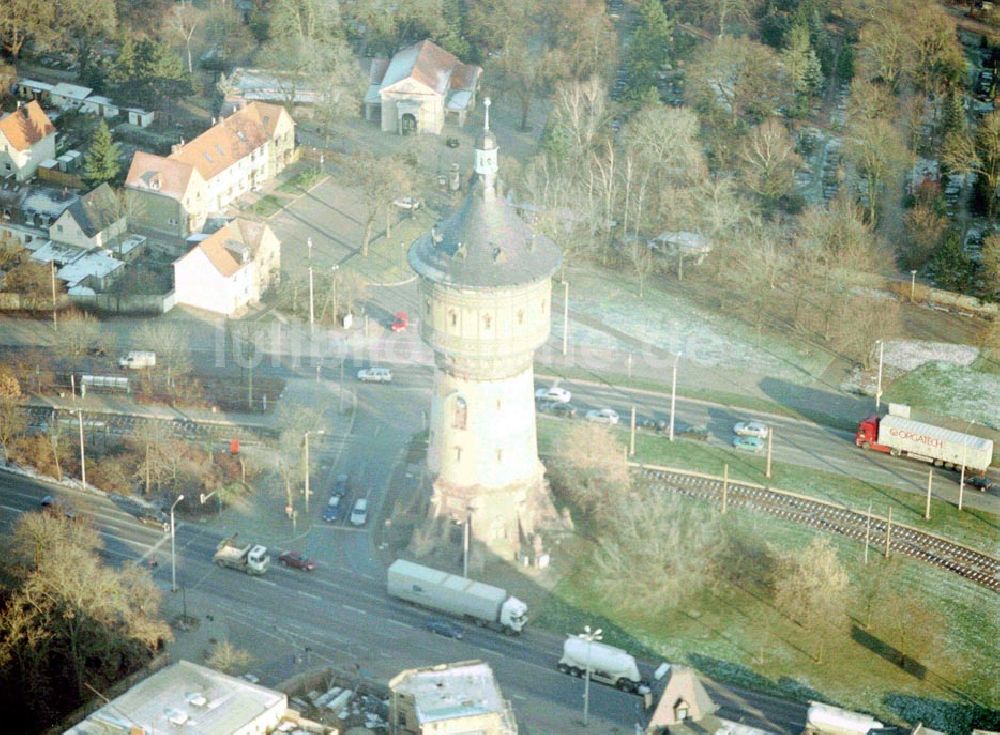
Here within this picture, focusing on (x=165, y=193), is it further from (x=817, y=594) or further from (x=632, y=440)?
(x=817, y=594)

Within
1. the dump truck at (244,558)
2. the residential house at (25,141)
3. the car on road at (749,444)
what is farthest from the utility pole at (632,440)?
the residential house at (25,141)

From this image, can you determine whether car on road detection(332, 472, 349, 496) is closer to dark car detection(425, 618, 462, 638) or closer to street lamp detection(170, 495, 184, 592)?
street lamp detection(170, 495, 184, 592)

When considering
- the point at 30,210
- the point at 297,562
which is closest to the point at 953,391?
the point at 297,562

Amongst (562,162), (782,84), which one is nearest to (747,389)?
(562,162)

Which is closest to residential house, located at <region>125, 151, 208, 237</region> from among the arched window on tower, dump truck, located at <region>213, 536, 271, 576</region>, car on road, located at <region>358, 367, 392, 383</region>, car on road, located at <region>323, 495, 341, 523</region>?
car on road, located at <region>358, 367, 392, 383</region>

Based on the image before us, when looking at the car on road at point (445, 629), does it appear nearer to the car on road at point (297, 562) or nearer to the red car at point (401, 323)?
the car on road at point (297, 562)

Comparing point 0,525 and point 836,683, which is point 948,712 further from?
point 0,525
